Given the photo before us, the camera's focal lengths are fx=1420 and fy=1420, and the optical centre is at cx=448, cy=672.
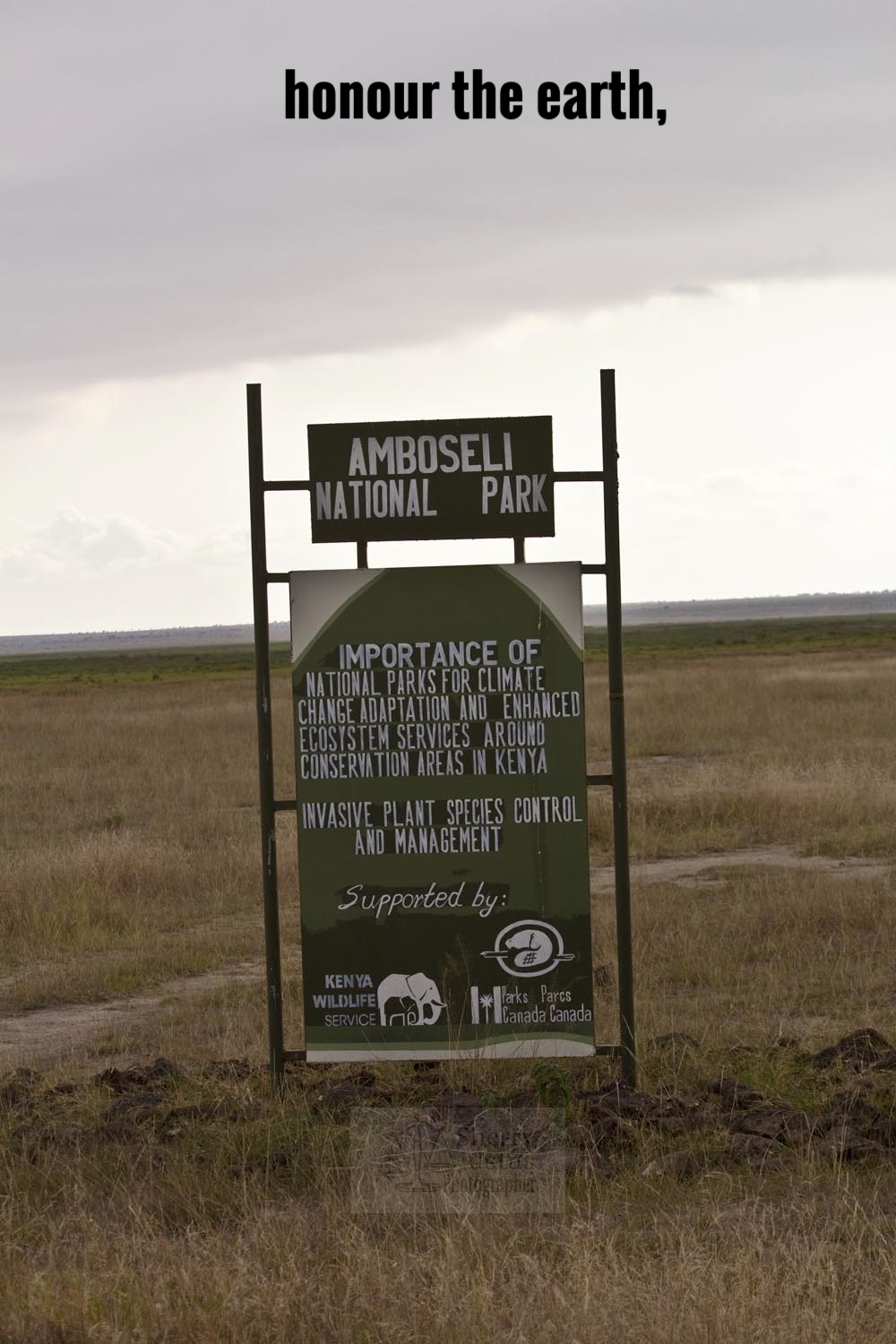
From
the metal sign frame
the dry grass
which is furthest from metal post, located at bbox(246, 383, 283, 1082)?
the dry grass

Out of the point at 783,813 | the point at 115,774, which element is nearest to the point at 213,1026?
the point at 783,813

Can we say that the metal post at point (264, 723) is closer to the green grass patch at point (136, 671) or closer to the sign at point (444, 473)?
the sign at point (444, 473)

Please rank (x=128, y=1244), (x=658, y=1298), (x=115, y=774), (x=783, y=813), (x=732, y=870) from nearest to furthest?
(x=658, y=1298) < (x=128, y=1244) < (x=732, y=870) < (x=783, y=813) < (x=115, y=774)

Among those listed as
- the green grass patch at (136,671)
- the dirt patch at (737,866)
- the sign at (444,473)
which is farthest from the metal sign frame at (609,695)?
the green grass patch at (136,671)

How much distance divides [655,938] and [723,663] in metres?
49.0

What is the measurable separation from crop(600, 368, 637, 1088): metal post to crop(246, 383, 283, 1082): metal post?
1.59 m

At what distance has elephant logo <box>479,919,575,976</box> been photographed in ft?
21.6

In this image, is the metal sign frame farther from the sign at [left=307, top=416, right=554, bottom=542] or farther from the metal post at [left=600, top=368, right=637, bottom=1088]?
the sign at [left=307, top=416, right=554, bottom=542]

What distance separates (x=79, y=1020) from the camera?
351 inches

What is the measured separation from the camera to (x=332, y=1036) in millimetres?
6586

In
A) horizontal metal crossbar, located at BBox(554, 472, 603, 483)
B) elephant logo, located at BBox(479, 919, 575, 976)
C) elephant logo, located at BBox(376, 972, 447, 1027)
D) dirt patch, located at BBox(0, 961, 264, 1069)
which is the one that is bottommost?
dirt patch, located at BBox(0, 961, 264, 1069)

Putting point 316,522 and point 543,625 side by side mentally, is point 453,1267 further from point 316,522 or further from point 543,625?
point 316,522

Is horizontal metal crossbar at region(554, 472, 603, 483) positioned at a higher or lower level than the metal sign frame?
higher

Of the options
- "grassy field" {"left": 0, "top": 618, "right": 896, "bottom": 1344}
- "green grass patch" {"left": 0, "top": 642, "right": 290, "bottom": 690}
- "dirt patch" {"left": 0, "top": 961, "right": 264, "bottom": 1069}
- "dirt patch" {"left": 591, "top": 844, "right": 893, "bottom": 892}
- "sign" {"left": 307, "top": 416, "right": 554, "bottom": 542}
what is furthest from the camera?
"green grass patch" {"left": 0, "top": 642, "right": 290, "bottom": 690}
